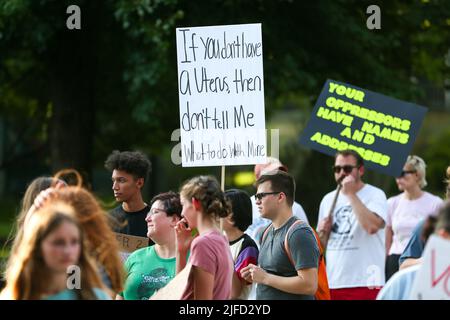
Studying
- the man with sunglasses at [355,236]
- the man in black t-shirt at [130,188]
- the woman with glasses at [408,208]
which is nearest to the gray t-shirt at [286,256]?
the man in black t-shirt at [130,188]

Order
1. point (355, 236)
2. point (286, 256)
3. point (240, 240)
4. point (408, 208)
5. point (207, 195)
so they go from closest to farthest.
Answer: point (207, 195) → point (286, 256) → point (240, 240) → point (355, 236) → point (408, 208)

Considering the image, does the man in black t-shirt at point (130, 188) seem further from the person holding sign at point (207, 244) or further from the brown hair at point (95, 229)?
the brown hair at point (95, 229)

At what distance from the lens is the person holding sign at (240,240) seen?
19.2 feet

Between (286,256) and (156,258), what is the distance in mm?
815

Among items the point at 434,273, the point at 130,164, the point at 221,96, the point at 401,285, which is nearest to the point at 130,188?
the point at 130,164

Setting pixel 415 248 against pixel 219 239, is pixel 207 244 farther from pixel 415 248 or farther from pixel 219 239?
pixel 415 248

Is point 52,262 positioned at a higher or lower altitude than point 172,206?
lower

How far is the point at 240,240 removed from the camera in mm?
6047

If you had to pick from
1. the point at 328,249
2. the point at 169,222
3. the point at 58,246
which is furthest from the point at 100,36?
the point at 58,246

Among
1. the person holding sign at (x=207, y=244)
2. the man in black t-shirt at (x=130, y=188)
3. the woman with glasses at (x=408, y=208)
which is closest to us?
the person holding sign at (x=207, y=244)

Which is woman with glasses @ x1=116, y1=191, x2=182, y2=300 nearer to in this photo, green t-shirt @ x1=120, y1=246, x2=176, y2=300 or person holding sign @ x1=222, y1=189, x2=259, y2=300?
→ green t-shirt @ x1=120, y1=246, x2=176, y2=300

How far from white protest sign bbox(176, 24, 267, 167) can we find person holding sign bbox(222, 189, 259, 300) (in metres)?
0.61

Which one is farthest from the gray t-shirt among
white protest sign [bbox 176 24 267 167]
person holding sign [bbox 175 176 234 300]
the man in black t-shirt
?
the man in black t-shirt

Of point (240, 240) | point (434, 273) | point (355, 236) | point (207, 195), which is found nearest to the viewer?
point (434, 273)
